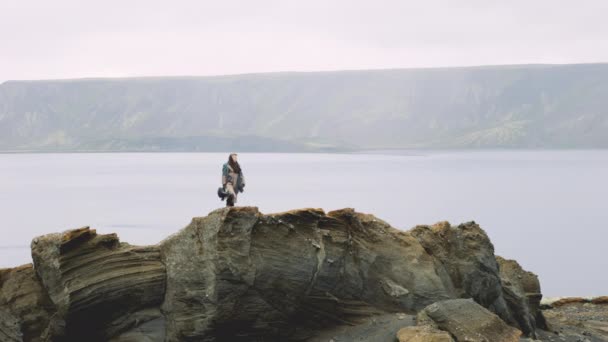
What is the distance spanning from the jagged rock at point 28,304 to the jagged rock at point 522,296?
13.7 meters

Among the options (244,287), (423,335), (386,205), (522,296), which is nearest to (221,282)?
(244,287)

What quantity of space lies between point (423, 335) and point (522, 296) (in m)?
7.31

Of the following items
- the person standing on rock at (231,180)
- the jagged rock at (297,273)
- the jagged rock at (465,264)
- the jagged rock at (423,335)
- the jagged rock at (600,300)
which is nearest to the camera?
the jagged rock at (423,335)

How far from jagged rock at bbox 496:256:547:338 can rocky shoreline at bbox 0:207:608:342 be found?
3.37 metres

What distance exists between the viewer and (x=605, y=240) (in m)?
83.3

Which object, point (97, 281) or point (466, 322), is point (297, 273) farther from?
point (97, 281)

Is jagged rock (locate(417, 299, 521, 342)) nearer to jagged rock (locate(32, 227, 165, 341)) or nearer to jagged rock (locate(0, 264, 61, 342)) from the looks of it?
jagged rock (locate(32, 227, 165, 341))

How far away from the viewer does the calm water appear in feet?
244

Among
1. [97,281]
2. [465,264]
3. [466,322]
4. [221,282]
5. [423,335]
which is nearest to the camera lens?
[423,335]

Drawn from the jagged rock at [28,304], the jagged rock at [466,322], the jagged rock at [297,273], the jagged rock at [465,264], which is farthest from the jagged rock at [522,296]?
the jagged rock at [28,304]

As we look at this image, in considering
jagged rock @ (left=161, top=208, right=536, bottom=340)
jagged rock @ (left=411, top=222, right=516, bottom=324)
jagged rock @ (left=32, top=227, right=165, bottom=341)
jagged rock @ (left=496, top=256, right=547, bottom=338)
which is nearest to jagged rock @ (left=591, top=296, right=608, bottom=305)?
jagged rock @ (left=496, top=256, right=547, bottom=338)

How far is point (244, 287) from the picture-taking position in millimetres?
17609

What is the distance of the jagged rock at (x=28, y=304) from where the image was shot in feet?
55.5

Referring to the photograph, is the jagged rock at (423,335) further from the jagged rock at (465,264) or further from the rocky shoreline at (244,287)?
the jagged rock at (465,264)
